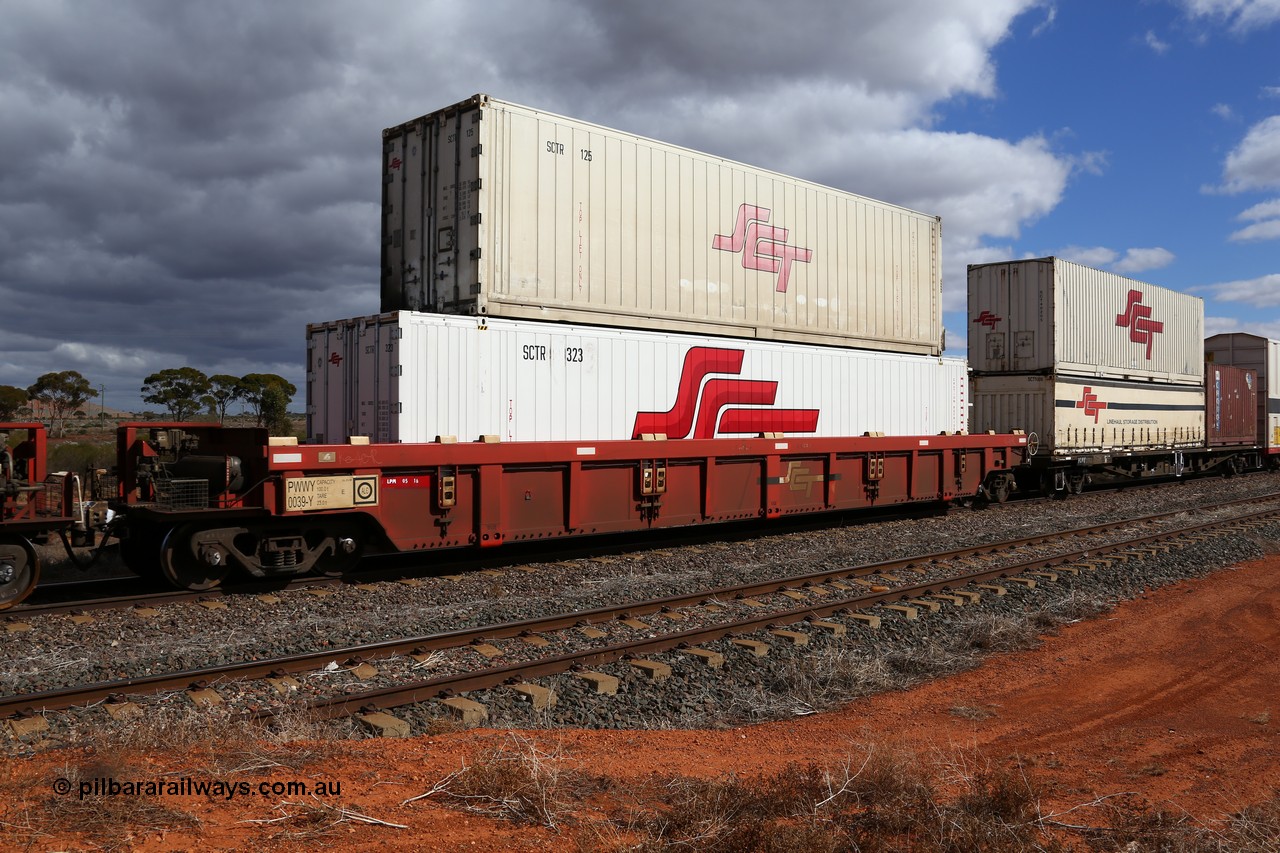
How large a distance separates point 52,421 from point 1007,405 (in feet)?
146

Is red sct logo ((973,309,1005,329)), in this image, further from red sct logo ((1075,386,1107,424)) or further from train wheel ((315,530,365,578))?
train wheel ((315,530,365,578))

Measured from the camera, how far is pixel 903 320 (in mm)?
15602

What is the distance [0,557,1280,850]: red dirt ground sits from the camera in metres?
3.85

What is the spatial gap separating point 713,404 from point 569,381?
247 centimetres

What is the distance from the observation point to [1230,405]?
27.2 metres

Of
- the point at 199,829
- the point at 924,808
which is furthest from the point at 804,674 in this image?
the point at 199,829

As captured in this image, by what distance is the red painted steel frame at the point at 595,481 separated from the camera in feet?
30.6

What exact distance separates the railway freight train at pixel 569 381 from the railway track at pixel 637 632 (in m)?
2.61

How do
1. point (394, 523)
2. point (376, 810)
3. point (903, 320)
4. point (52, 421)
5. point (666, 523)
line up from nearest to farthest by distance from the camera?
point (376, 810) → point (394, 523) → point (666, 523) → point (903, 320) → point (52, 421)

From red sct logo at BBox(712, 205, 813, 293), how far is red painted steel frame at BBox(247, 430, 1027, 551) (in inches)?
105

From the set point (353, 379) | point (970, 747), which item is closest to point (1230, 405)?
point (970, 747)

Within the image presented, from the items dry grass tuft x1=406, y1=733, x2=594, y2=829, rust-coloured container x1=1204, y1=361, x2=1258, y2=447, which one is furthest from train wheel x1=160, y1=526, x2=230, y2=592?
rust-coloured container x1=1204, y1=361, x2=1258, y2=447

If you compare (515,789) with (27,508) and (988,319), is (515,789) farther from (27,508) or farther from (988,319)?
(988,319)

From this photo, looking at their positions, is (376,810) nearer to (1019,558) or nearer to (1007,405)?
(1019,558)
